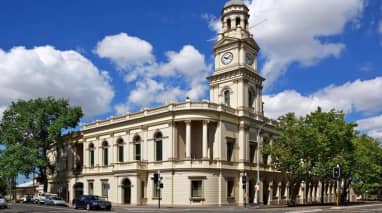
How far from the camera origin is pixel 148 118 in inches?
2062

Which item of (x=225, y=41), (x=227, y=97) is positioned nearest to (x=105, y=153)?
(x=227, y=97)

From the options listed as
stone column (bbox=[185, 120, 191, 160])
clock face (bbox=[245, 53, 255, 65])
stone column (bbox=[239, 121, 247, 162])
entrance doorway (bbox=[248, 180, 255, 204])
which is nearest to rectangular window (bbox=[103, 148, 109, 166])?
stone column (bbox=[185, 120, 191, 160])

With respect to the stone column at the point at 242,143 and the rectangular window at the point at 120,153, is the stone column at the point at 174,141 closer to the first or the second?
the stone column at the point at 242,143

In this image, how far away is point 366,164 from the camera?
54875 mm

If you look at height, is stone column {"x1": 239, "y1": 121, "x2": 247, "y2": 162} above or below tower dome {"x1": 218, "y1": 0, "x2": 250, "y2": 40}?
below

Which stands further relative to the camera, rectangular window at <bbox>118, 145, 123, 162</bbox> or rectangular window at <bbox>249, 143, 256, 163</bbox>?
rectangular window at <bbox>118, 145, 123, 162</bbox>

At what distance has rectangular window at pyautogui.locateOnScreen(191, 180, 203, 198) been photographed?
47.4 meters

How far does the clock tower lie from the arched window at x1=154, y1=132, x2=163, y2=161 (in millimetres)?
9681

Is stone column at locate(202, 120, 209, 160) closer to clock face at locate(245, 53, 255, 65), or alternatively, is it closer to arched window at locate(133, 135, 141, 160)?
arched window at locate(133, 135, 141, 160)

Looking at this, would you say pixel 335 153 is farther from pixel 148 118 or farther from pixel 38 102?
pixel 38 102

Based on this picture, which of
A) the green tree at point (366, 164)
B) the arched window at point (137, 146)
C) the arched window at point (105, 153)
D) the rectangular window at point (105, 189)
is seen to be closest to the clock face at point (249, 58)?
the green tree at point (366, 164)

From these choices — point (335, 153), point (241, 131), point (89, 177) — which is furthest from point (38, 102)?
point (335, 153)

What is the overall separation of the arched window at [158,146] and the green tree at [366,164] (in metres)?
Result: 23.5

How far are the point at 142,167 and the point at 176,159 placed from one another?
5.00 metres
